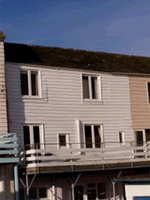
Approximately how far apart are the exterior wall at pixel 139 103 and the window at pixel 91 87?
2412 millimetres

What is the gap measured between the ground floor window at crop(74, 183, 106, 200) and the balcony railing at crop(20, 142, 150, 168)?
1746 mm

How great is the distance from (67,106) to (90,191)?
4950 mm

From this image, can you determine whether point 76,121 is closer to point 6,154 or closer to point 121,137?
point 121,137

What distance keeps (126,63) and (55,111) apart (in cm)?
707

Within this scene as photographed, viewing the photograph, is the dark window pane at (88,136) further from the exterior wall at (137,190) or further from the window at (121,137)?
the exterior wall at (137,190)

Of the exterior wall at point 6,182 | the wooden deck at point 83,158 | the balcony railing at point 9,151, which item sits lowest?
the exterior wall at point 6,182

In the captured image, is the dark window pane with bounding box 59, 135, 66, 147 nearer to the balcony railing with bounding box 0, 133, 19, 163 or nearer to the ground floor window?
the ground floor window

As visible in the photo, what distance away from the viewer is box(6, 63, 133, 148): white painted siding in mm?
26922

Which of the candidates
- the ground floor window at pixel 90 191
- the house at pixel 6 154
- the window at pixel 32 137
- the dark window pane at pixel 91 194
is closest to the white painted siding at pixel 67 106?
the window at pixel 32 137

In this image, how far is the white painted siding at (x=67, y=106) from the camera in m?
26.9

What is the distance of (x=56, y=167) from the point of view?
2578 cm

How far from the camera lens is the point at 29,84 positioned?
2748 cm

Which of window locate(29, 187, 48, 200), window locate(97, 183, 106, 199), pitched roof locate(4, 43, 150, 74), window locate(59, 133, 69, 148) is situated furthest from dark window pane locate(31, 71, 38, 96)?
window locate(97, 183, 106, 199)

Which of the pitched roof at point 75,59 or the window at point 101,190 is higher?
the pitched roof at point 75,59
